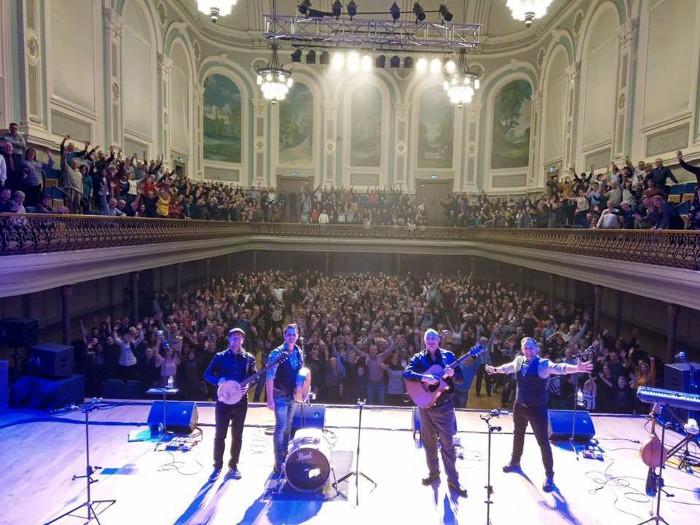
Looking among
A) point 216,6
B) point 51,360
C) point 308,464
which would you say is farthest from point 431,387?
point 216,6

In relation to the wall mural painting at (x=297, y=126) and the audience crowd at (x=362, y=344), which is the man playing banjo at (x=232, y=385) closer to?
the audience crowd at (x=362, y=344)

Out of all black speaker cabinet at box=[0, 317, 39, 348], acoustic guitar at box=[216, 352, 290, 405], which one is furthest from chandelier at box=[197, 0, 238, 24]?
acoustic guitar at box=[216, 352, 290, 405]

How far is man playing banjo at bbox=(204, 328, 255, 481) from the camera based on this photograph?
6105 millimetres

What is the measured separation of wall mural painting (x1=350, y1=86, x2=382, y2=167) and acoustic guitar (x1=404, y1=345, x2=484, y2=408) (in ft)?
84.3

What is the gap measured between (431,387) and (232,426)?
2582mm

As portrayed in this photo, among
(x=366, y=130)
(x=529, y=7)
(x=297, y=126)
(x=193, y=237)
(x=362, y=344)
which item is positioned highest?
(x=297, y=126)

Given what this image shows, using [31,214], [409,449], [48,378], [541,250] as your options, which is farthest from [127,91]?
[409,449]

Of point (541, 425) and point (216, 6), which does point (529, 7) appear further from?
point (541, 425)

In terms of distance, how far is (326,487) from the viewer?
618 cm

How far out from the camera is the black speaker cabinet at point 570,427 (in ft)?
24.7

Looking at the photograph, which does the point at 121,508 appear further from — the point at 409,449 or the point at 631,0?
the point at 631,0

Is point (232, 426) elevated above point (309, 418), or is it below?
above

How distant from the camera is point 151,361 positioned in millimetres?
9969

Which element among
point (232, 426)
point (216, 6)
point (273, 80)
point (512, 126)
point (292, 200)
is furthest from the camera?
point (512, 126)
